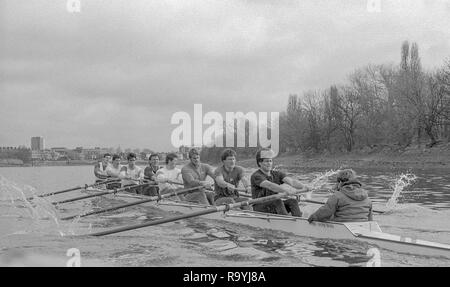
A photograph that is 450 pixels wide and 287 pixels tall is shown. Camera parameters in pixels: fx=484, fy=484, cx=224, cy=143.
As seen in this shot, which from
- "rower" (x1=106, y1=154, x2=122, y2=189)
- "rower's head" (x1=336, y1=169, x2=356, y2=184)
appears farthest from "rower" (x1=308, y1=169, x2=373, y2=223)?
"rower" (x1=106, y1=154, x2=122, y2=189)

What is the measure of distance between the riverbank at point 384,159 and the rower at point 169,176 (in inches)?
1045

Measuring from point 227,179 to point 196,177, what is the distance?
1.63 metres

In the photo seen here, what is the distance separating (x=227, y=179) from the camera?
11.7 meters

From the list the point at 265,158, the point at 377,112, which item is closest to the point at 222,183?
the point at 265,158

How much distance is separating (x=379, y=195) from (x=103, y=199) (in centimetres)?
1059

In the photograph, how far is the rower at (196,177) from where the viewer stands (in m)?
12.9

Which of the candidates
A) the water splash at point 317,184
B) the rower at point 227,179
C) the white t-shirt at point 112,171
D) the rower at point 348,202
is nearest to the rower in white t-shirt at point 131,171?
the white t-shirt at point 112,171

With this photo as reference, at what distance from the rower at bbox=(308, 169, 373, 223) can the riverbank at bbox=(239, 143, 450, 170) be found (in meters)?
32.0

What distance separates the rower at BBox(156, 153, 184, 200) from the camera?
48.8 feet

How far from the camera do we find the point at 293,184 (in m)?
9.70

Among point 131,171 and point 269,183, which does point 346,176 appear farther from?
point 131,171

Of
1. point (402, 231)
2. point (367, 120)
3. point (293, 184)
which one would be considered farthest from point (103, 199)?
point (367, 120)
